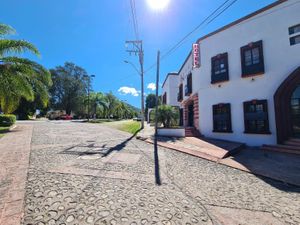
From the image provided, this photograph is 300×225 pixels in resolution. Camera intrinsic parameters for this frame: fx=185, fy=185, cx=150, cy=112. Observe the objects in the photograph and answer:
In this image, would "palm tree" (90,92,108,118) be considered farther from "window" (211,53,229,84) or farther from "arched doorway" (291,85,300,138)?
"arched doorway" (291,85,300,138)

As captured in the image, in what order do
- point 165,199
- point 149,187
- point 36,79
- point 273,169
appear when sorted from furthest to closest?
point 36,79
point 273,169
point 149,187
point 165,199

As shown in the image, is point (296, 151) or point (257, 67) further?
point (257, 67)

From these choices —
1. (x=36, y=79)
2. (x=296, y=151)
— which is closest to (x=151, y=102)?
(x=36, y=79)

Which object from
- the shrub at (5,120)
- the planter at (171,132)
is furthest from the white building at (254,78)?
the shrub at (5,120)

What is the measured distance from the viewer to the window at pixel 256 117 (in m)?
10.2

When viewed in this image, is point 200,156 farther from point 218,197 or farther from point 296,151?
point 296,151

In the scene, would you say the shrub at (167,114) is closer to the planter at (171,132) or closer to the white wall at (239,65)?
the planter at (171,132)

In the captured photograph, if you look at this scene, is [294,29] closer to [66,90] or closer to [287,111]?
[287,111]

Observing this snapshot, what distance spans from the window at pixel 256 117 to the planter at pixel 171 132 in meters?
4.03

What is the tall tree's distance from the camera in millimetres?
55531

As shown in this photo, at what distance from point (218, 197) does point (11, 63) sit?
44.7 feet

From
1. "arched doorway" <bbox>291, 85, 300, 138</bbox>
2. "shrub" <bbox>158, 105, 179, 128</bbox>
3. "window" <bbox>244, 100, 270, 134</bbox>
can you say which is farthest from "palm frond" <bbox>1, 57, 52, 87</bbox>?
"arched doorway" <bbox>291, 85, 300, 138</bbox>

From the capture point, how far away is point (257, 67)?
10500 mm

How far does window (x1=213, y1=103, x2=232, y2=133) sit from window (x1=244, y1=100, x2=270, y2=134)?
41.5 inches
